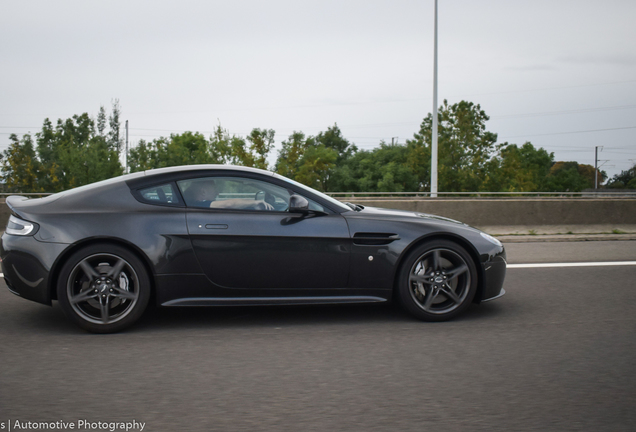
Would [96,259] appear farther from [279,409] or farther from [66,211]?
[279,409]

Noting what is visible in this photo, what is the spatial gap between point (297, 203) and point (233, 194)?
552 millimetres

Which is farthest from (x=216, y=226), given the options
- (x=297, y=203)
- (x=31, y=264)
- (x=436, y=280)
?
(x=436, y=280)

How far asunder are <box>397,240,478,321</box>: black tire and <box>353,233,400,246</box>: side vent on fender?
0.22 m

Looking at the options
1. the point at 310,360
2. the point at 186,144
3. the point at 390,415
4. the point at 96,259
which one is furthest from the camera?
the point at 186,144

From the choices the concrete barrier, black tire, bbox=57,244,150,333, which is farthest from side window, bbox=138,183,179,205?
the concrete barrier

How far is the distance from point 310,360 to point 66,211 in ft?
7.39

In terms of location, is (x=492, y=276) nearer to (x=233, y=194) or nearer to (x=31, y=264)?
(x=233, y=194)

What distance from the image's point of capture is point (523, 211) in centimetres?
1229

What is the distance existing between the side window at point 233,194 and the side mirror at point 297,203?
14 centimetres

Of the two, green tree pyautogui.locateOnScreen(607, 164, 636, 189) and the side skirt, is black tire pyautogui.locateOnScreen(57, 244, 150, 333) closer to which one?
the side skirt

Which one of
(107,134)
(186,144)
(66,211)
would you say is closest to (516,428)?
(66,211)

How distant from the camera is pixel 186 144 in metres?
106

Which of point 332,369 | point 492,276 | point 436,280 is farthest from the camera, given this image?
point 492,276

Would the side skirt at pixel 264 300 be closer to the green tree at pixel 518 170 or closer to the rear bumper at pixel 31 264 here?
the rear bumper at pixel 31 264
